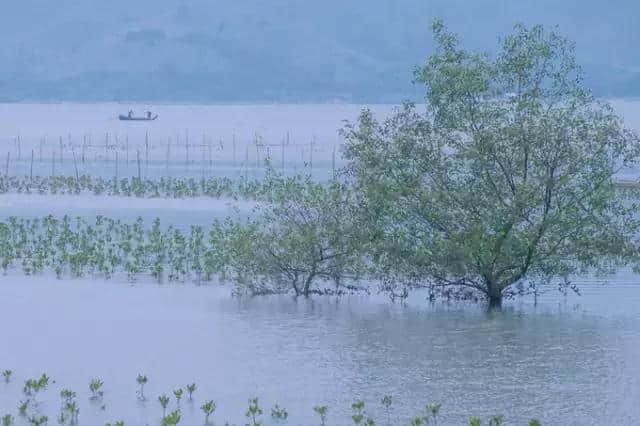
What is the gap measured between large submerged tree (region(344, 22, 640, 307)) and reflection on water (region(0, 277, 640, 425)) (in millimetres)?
1055

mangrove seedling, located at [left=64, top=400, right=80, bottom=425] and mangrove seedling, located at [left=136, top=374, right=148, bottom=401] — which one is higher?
mangrove seedling, located at [left=136, top=374, right=148, bottom=401]

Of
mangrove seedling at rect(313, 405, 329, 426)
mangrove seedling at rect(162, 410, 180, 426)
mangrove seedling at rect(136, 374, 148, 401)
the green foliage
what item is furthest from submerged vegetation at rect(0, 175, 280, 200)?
mangrove seedling at rect(162, 410, 180, 426)

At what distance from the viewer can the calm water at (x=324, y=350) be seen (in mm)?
14625

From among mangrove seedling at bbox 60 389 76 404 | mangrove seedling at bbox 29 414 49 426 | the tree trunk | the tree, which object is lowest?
mangrove seedling at bbox 29 414 49 426

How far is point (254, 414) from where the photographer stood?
13398 mm

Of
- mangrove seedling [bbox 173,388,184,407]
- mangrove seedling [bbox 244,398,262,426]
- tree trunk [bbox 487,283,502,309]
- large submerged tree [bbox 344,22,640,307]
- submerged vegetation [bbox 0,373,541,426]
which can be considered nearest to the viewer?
mangrove seedling [bbox 244,398,262,426]

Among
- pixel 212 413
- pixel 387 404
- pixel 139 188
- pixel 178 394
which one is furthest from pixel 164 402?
pixel 139 188

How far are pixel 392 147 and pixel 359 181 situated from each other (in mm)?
783

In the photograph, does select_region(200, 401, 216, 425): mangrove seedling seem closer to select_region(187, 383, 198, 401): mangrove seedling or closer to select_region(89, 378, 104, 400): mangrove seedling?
select_region(187, 383, 198, 401): mangrove seedling

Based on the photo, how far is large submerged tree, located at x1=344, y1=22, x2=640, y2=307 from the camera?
1998cm

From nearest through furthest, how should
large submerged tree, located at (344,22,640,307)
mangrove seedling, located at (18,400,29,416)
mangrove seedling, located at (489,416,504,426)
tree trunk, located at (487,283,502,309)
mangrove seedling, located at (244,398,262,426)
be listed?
mangrove seedling, located at (489,416,504,426), mangrove seedling, located at (244,398,262,426), mangrove seedling, located at (18,400,29,416), large submerged tree, located at (344,22,640,307), tree trunk, located at (487,283,502,309)

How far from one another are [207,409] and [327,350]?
437 centimetres

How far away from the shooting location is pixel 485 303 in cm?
2142

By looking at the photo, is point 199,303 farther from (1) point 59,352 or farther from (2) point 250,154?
(2) point 250,154
